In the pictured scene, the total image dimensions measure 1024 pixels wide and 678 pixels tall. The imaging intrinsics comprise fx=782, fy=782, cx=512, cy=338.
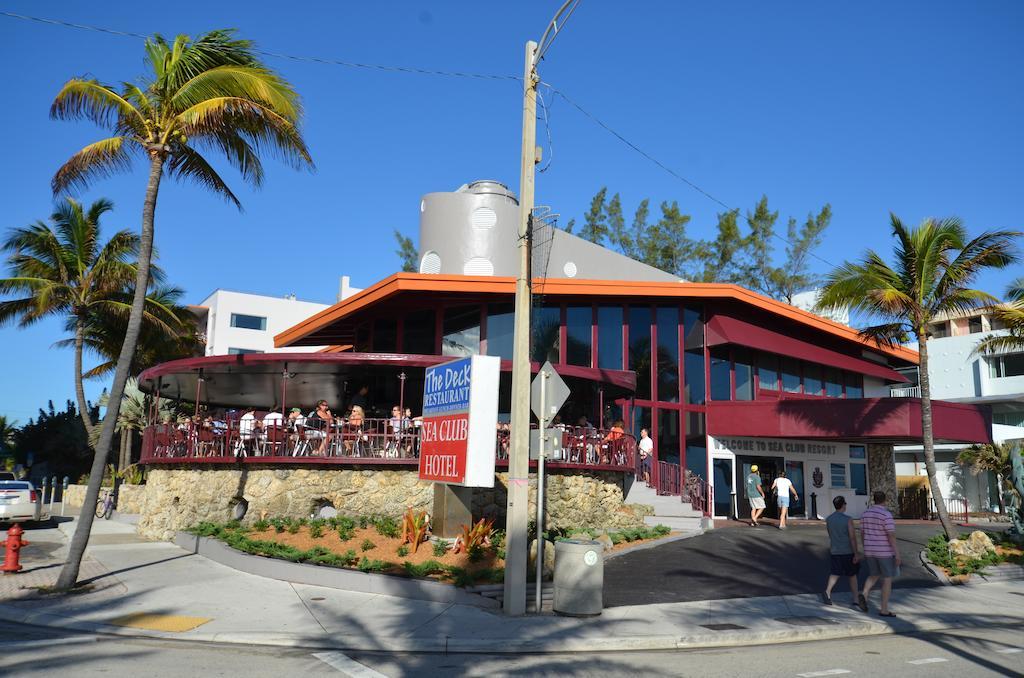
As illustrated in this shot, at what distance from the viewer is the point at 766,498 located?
25719 mm

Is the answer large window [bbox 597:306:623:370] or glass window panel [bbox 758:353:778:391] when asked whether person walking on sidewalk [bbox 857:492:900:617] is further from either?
glass window panel [bbox 758:353:778:391]

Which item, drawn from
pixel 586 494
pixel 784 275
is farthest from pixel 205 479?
pixel 784 275

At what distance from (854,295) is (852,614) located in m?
9.40

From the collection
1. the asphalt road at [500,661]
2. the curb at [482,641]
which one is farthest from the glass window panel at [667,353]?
the asphalt road at [500,661]

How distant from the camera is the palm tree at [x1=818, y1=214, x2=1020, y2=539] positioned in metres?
17.5

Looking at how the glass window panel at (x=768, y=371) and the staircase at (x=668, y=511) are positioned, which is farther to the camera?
the glass window panel at (x=768, y=371)

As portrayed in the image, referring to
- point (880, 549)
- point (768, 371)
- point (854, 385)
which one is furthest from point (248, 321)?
point (880, 549)

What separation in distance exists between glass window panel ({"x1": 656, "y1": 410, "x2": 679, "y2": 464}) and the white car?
17.5m

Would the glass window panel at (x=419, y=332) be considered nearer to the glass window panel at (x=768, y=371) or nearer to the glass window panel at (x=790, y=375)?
the glass window panel at (x=768, y=371)

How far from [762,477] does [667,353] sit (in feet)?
17.7

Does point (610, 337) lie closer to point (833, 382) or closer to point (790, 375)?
point (790, 375)

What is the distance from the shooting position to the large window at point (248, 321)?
6034 centimetres

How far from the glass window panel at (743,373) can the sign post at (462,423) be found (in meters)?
14.7

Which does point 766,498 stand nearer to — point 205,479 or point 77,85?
point 205,479
